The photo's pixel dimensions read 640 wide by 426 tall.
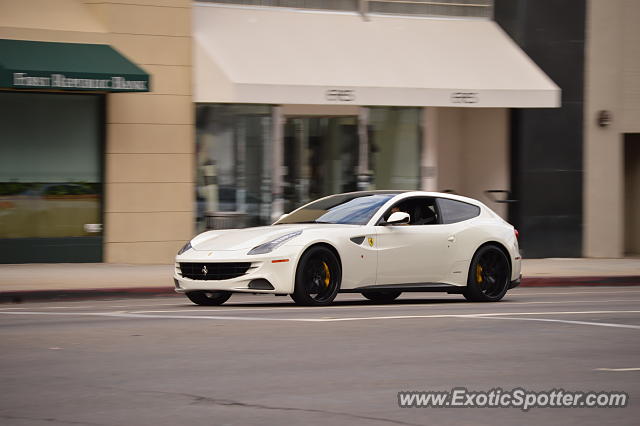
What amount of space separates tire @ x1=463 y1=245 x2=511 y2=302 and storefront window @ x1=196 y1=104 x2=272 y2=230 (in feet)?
26.5

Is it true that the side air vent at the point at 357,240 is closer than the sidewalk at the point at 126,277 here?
Yes

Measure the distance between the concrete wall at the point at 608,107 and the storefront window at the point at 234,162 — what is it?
728 cm

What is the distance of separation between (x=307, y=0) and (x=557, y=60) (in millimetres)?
5561

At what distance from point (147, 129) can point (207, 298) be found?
25.8 feet

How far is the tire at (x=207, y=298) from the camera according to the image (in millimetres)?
13266

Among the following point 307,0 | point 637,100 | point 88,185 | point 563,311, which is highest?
point 307,0

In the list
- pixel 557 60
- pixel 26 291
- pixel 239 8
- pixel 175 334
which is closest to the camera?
pixel 175 334

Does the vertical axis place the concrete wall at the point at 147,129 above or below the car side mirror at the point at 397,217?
above

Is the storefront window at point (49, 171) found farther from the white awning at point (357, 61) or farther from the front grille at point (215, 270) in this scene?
the front grille at point (215, 270)

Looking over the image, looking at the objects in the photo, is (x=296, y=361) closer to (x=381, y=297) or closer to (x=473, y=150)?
(x=381, y=297)

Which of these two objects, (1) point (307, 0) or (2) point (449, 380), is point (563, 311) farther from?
(1) point (307, 0)

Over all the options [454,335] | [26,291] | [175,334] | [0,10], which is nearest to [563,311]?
[454,335]

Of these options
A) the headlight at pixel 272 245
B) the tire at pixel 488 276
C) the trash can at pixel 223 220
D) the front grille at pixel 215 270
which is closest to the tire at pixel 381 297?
the tire at pixel 488 276

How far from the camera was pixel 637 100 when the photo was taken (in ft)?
83.0
